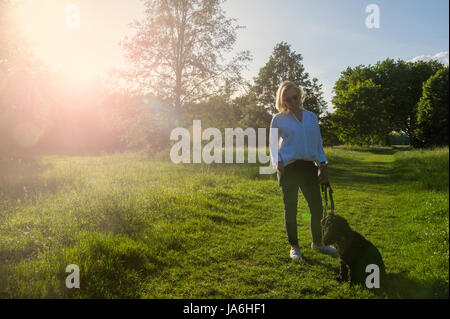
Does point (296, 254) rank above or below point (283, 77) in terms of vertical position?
below

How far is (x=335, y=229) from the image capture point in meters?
3.62

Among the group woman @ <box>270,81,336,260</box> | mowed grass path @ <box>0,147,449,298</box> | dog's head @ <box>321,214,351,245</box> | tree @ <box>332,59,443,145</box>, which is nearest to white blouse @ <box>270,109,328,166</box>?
woman @ <box>270,81,336,260</box>

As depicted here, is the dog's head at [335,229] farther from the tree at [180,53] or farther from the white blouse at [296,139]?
the tree at [180,53]

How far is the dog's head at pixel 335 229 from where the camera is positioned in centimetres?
359

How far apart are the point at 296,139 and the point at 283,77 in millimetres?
35641

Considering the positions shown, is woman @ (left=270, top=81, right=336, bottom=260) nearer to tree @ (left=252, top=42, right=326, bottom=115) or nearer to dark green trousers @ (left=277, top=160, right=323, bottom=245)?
dark green trousers @ (left=277, top=160, right=323, bottom=245)

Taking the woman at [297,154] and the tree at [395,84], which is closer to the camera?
the woman at [297,154]

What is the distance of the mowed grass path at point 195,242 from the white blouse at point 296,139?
60.3 inches

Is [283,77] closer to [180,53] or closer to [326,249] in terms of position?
[180,53]

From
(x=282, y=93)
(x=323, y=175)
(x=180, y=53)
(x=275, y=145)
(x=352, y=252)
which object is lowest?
(x=352, y=252)

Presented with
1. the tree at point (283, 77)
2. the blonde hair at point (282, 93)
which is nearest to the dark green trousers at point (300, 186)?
the blonde hair at point (282, 93)

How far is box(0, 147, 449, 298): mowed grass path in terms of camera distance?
349 centimetres

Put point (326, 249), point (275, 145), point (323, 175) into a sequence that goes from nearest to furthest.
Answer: point (323, 175) < point (275, 145) < point (326, 249)

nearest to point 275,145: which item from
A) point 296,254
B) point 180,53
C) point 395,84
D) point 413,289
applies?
point 296,254
